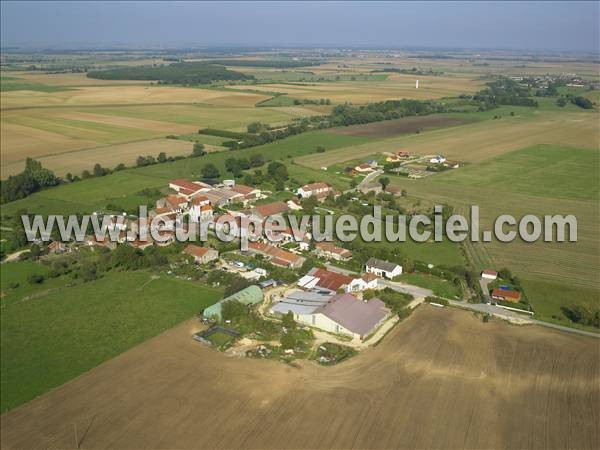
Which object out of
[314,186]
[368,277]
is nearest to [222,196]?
[314,186]

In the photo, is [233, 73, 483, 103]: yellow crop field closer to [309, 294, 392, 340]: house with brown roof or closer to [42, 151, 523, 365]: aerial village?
[42, 151, 523, 365]: aerial village

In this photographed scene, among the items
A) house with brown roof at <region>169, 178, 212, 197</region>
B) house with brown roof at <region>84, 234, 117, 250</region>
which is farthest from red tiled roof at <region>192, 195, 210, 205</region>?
house with brown roof at <region>84, 234, 117, 250</region>

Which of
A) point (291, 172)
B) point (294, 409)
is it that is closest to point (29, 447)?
point (294, 409)

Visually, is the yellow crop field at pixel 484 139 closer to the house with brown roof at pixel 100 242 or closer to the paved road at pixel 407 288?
the house with brown roof at pixel 100 242

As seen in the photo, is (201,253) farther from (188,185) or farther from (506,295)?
(506,295)

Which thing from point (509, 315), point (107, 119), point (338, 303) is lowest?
point (509, 315)

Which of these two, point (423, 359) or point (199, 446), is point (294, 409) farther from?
point (423, 359)

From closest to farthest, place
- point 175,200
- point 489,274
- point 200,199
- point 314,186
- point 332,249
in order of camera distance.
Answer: point 489,274 < point 332,249 < point 175,200 < point 200,199 < point 314,186
